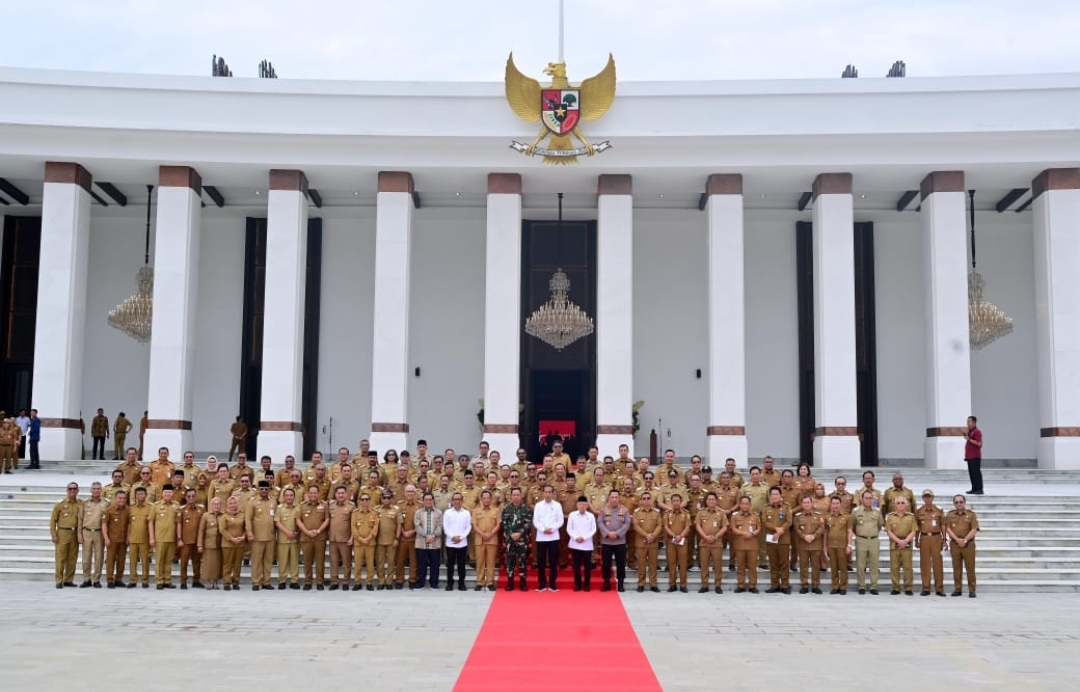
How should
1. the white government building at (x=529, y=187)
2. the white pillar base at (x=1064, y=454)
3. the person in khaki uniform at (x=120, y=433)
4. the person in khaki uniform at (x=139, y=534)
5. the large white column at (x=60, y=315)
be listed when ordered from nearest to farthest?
the person in khaki uniform at (x=139, y=534), the white pillar base at (x=1064, y=454), the white government building at (x=529, y=187), the large white column at (x=60, y=315), the person in khaki uniform at (x=120, y=433)

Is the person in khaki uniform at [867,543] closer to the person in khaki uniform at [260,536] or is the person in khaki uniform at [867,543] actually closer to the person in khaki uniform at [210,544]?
the person in khaki uniform at [260,536]

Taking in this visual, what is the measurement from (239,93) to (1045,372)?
51.6 ft

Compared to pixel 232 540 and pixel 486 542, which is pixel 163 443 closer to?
pixel 232 540

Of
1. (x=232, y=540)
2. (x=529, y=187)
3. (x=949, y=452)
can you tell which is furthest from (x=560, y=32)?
A: (x=232, y=540)

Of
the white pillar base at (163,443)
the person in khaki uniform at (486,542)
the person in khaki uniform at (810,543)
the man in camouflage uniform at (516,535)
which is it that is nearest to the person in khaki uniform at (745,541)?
the person in khaki uniform at (810,543)

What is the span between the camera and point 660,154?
20531 mm

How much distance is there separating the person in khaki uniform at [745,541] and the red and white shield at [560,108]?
369 inches

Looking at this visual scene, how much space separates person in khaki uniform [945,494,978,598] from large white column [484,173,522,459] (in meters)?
9.34

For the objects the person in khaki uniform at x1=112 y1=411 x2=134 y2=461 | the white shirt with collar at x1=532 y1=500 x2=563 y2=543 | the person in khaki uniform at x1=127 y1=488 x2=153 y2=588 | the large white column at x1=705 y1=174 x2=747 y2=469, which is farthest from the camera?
the person in khaki uniform at x1=112 y1=411 x2=134 y2=461

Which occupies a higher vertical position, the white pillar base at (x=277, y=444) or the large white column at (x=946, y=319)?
the large white column at (x=946, y=319)

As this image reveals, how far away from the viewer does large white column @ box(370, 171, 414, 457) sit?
2028 centimetres

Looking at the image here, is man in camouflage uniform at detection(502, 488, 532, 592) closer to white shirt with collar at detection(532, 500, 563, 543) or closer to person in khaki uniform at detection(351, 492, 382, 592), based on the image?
white shirt with collar at detection(532, 500, 563, 543)

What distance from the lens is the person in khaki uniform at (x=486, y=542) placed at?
12.6 m

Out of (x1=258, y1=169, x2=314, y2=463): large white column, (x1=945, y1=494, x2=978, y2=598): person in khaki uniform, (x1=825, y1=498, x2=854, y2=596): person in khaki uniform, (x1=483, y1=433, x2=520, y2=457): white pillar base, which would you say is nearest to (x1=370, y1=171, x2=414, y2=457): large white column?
(x1=258, y1=169, x2=314, y2=463): large white column
